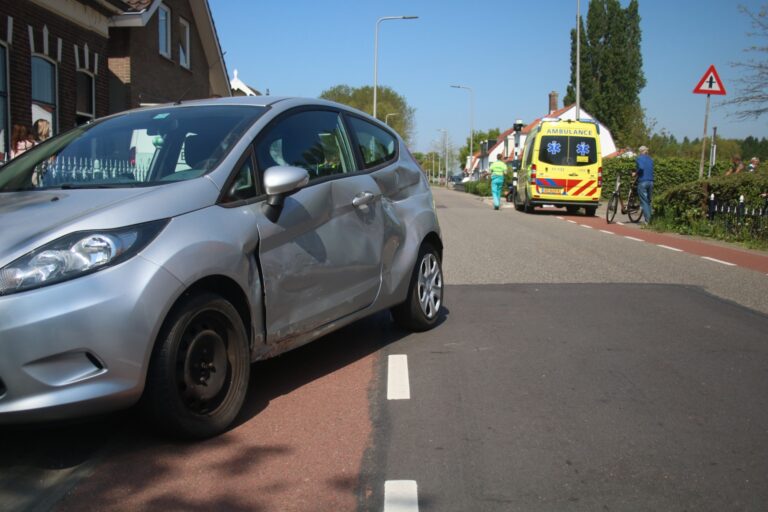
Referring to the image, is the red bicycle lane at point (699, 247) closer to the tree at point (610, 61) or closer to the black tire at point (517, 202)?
the black tire at point (517, 202)

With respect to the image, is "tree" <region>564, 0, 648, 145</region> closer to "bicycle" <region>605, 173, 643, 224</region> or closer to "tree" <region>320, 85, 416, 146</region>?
"tree" <region>320, 85, 416, 146</region>

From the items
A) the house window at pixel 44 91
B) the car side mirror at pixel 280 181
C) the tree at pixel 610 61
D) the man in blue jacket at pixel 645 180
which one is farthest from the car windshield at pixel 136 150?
the tree at pixel 610 61

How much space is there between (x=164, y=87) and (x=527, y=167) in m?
10.8

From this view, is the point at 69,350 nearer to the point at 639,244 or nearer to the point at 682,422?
the point at 682,422

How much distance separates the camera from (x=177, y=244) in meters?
3.47

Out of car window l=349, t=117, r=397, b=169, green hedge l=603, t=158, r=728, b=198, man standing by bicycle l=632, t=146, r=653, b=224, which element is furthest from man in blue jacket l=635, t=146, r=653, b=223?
car window l=349, t=117, r=397, b=169

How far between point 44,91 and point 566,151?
1405 cm

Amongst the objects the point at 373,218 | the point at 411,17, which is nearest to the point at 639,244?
the point at 373,218

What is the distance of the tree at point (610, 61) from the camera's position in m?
72.1

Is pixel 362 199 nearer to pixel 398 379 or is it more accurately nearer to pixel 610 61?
pixel 398 379

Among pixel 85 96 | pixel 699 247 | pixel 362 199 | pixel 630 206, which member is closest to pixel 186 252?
pixel 362 199

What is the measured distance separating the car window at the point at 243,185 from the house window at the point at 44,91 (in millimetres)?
11231

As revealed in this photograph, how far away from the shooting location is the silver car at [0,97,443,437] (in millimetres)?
3125

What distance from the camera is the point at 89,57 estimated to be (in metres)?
15.7
